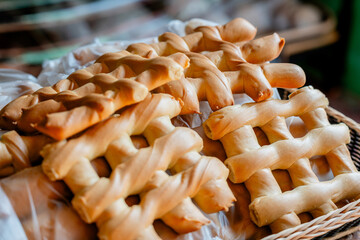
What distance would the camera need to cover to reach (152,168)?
2.08 ft

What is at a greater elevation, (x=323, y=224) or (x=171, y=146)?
(x=171, y=146)

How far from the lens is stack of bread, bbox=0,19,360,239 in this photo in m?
0.62

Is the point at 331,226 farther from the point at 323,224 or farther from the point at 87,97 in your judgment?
the point at 87,97

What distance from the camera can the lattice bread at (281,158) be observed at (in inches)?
28.5

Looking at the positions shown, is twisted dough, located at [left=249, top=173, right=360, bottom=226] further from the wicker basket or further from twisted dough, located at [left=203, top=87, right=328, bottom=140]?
twisted dough, located at [left=203, top=87, right=328, bottom=140]

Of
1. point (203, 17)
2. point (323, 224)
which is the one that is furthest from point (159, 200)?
point (203, 17)

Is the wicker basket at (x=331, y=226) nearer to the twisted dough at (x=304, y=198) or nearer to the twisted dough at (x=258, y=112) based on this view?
the twisted dough at (x=304, y=198)

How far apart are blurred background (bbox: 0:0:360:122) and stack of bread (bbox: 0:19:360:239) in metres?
1.58

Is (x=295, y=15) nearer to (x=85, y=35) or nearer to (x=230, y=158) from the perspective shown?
(x=85, y=35)

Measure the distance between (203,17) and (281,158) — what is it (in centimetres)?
198

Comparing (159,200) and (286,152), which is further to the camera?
(286,152)

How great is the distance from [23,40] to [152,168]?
6.73 ft

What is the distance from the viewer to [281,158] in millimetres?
769

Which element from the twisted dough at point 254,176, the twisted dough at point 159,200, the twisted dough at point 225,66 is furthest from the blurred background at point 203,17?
the twisted dough at point 159,200
